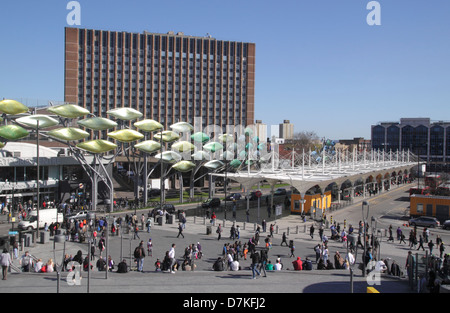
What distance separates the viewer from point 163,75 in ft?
301

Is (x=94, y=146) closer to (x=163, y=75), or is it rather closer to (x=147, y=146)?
(x=147, y=146)

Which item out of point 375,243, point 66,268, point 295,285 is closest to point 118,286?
point 66,268

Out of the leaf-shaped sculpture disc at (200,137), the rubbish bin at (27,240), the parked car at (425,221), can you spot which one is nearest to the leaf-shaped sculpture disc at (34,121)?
the rubbish bin at (27,240)

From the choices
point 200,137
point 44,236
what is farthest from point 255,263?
point 200,137

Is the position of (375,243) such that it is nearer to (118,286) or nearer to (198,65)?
(118,286)

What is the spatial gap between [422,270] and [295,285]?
16.6 ft

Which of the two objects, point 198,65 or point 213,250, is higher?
point 198,65

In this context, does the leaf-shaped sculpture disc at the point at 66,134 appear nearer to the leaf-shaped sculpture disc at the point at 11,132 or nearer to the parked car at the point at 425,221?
the leaf-shaped sculpture disc at the point at 11,132

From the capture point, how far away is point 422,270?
1599 centimetres

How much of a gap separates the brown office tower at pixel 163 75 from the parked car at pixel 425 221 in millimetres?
62340

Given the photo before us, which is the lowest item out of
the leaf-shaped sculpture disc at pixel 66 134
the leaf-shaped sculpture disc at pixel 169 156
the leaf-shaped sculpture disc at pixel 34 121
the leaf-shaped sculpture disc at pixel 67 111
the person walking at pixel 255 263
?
the person walking at pixel 255 263

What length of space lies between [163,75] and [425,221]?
68072 millimetres

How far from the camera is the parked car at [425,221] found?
3725 centimetres

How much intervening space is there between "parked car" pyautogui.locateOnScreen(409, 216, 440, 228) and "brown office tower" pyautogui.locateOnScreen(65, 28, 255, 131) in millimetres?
62340
